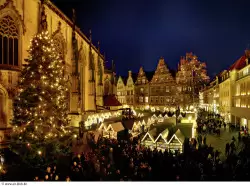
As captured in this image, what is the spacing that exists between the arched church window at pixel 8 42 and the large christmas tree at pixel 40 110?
182 inches

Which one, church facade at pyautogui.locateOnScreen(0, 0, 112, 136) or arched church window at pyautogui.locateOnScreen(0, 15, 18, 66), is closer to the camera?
church facade at pyautogui.locateOnScreen(0, 0, 112, 136)

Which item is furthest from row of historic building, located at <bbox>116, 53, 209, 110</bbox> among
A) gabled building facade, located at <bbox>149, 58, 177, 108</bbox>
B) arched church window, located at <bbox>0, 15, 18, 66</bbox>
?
arched church window, located at <bbox>0, 15, 18, 66</bbox>

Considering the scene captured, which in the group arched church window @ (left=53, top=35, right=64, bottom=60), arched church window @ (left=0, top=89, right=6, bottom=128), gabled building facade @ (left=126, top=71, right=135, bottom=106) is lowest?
arched church window @ (left=0, top=89, right=6, bottom=128)

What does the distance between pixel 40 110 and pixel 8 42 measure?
773 centimetres

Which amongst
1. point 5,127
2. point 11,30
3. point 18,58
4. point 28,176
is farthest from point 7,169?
point 11,30

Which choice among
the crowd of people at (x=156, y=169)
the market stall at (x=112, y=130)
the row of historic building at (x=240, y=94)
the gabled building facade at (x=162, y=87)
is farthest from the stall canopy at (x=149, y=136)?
the gabled building facade at (x=162, y=87)

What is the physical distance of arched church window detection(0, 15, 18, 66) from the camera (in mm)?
16281

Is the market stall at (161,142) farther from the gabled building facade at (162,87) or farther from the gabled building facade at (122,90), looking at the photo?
the gabled building facade at (122,90)

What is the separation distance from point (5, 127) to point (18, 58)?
5415 mm

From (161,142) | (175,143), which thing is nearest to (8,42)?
(161,142)

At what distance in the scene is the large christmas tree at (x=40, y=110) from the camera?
1208 centimetres

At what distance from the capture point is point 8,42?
54.7 ft

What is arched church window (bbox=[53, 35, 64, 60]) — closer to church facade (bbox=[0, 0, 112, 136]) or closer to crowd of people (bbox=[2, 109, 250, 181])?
church facade (bbox=[0, 0, 112, 136])

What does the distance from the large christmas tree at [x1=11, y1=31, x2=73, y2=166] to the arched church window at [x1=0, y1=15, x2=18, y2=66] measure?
462 cm
